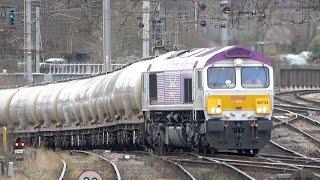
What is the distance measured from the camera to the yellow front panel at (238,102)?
23.9 metres

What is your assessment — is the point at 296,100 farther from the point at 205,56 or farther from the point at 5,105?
the point at 205,56

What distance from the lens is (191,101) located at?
24.6 metres

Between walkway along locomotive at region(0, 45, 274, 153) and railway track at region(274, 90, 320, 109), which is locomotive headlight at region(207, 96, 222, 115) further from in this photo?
railway track at region(274, 90, 320, 109)

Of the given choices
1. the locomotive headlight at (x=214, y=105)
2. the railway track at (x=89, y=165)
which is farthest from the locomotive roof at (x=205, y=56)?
the railway track at (x=89, y=165)

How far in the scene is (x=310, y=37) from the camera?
26.9 meters

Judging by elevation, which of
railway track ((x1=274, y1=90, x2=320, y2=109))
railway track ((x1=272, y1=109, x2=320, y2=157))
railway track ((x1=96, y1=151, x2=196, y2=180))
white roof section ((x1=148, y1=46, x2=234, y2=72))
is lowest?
railway track ((x1=274, y1=90, x2=320, y2=109))

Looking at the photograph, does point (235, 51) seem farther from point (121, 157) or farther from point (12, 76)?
point (12, 76)

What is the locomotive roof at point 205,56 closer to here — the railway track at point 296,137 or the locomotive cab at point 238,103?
the locomotive cab at point 238,103

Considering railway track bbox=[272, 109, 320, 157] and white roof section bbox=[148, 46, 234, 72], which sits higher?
white roof section bbox=[148, 46, 234, 72]

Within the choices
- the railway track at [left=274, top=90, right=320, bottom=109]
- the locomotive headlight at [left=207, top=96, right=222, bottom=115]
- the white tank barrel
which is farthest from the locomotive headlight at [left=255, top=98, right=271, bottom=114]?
the white tank barrel

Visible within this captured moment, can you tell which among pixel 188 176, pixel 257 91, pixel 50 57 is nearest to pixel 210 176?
pixel 188 176

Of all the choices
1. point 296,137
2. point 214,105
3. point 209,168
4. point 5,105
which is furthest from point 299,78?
point 209,168

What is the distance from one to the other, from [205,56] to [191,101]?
128cm

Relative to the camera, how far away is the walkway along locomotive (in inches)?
940
